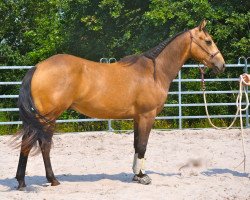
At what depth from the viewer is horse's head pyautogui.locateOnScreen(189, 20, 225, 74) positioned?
20.1 feet

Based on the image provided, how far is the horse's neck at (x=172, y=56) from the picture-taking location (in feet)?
19.9

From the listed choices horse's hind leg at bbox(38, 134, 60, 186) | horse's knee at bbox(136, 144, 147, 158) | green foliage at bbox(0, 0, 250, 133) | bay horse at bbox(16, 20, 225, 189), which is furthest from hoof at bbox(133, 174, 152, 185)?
green foliage at bbox(0, 0, 250, 133)

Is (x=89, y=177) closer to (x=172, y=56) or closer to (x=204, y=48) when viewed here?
(x=172, y=56)

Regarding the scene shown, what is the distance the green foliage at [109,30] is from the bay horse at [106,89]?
14.9 feet

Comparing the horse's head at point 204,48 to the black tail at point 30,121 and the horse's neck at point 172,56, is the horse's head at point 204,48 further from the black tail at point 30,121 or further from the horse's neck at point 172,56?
the black tail at point 30,121

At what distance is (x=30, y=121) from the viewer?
5238 millimetres

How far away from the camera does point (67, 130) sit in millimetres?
10484

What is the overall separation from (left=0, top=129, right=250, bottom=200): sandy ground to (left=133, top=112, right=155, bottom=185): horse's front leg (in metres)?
0.11

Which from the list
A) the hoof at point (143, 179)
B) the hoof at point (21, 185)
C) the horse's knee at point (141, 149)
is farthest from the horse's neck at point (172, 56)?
the hoof at point (21, 185)

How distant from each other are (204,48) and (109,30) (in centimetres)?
688

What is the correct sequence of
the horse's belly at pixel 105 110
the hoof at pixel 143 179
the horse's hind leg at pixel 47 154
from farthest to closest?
the hoof at pixel 143 179, the horse's belly at pixel 105 110, the horse's hind leg at pixel 47 154

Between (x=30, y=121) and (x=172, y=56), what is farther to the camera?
(x=172, y=56)

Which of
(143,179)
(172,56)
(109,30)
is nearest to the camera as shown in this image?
(143,179)

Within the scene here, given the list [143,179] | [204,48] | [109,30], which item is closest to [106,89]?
[143,179]
